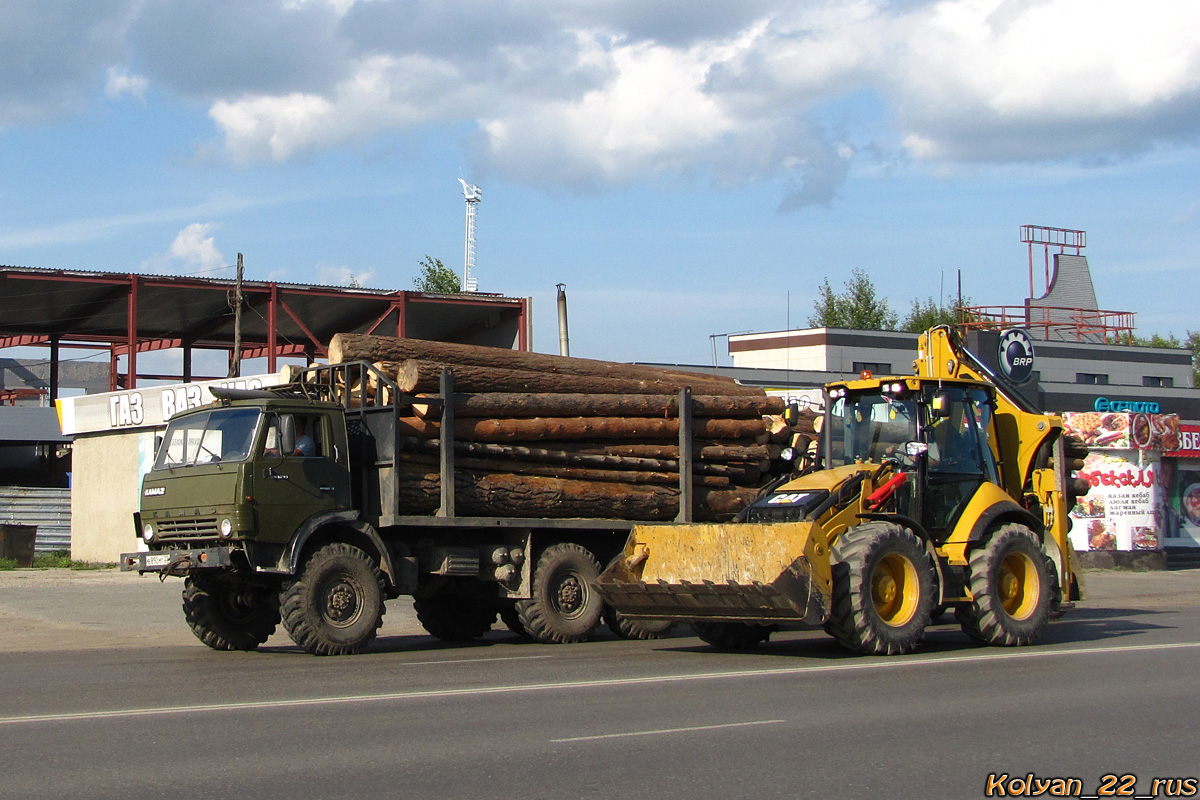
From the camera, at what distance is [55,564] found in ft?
96.4

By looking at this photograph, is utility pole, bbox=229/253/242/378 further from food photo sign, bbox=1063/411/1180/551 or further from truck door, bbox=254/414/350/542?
food photo sign, bbox=1063/411/1180/551

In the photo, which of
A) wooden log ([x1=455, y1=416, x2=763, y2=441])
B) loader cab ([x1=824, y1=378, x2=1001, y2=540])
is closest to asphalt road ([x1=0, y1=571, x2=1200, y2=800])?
loader cab ([x1=824, y1=378, x2=1001, y2=540])

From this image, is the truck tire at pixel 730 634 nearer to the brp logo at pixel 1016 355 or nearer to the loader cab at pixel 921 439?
the loader cab at pixel 921 439

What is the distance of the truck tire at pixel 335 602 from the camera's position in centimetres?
1313

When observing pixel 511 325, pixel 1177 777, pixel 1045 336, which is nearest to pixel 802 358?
pixel 1045 336

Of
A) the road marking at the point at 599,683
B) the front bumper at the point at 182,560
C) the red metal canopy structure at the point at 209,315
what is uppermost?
the red metal canopy structure at the point at 209,315

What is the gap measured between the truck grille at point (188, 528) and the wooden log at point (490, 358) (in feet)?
7.99

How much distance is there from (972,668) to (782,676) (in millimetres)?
1839

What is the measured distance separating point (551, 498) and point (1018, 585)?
17.5 ft

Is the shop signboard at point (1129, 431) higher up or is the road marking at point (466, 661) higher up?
the shop signboard at point (1129, 431)

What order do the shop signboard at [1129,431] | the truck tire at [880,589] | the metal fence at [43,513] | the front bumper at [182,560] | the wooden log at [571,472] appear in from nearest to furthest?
the truck tire at [880,589], the front bumper at [182,560], the wooden log at [571,472], the shop signboard at [1129,431], the metal fence at [43,513]

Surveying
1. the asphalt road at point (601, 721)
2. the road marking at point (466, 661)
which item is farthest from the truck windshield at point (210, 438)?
the road marking at point (466, 661)

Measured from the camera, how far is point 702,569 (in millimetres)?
12461

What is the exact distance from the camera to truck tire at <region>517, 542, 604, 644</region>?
14.9 meters
